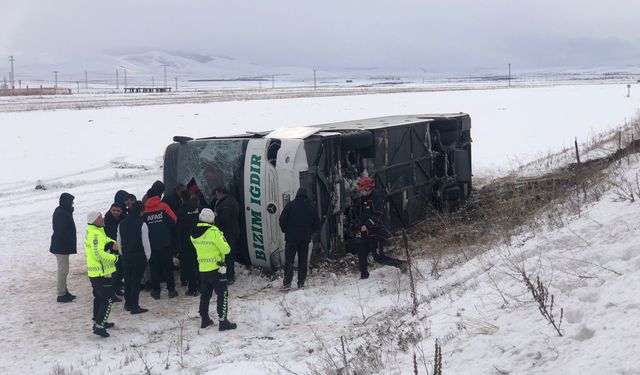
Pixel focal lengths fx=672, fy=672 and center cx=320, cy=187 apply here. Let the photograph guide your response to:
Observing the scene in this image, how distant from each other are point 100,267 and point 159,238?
1.26 metres

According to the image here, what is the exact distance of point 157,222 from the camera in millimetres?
9383

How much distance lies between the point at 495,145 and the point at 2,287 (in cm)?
1916

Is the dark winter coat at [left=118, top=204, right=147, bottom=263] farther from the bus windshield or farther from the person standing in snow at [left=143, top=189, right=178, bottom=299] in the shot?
the bus windshield

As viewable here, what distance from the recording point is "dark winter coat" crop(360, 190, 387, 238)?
9.48 meters

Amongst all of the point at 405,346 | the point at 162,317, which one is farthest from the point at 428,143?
the point at 405,346

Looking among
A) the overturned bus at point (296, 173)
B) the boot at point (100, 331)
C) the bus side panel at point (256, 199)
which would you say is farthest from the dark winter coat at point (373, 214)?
the boot at point (100, 331)

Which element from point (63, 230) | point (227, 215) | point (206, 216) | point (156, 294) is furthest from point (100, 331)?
point (227, 215)

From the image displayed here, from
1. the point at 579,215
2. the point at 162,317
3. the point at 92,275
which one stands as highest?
the point at 579,215

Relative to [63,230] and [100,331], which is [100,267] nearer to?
[100,331]

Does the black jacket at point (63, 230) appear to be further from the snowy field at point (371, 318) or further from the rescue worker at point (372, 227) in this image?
the rescue worker at point (372, 227)

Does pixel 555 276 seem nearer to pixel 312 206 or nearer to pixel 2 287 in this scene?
pixel 312 206

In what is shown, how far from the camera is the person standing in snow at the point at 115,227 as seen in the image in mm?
9287

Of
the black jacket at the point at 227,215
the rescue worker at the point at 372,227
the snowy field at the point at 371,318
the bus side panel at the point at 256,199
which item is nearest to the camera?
the snowy field at the point at 371,318

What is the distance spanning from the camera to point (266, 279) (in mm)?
10102
